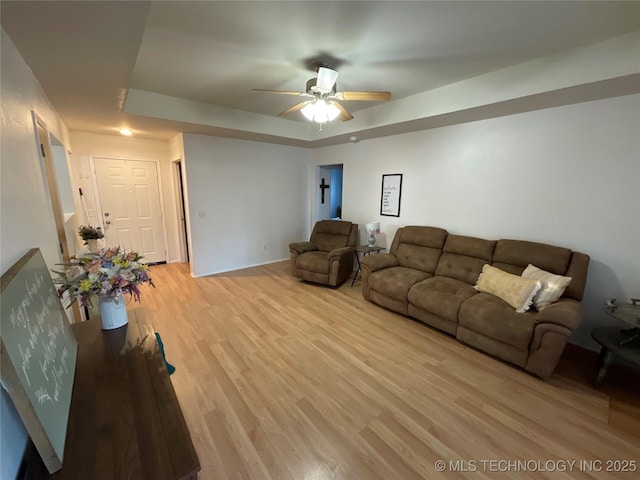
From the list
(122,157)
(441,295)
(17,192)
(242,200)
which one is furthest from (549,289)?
(122,157)

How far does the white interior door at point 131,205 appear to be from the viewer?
14.3 feet

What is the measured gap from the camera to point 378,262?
3.51m

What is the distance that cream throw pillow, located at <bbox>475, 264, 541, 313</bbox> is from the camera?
90.9 inches

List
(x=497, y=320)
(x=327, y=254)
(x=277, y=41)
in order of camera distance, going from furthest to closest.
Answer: (x=327, y=254) → (x=497, y=320) → (x=277, y=41)

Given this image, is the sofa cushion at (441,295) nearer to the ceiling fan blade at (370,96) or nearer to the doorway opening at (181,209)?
the ceiling fan blade at (370,96)

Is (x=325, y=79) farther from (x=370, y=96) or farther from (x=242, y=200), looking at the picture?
(x=242, y=200)

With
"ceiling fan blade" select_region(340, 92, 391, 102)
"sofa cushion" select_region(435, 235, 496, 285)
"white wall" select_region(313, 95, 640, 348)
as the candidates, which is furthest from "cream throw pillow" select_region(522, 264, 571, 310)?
"ceiling fan blade" select_region(340, 92, 391, 102)

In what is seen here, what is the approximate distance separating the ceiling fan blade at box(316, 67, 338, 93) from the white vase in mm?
2134

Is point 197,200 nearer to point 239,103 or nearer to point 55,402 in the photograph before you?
point 239,103

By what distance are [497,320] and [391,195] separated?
2.35 meters

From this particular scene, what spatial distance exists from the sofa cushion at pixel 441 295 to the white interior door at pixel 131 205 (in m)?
4.66

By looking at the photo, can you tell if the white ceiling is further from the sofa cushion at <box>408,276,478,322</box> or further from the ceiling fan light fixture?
the sofa cushion at <box>408,276,478,322</box>

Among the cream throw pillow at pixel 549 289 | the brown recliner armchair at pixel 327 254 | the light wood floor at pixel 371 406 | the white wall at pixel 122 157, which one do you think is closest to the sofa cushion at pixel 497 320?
the cream throw pillow at pixel 549 289

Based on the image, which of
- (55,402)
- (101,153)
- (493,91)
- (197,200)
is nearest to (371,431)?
(55,402)
